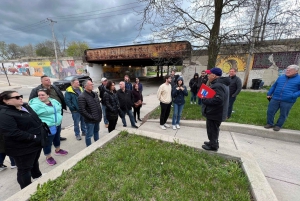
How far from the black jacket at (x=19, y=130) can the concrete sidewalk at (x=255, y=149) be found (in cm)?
100

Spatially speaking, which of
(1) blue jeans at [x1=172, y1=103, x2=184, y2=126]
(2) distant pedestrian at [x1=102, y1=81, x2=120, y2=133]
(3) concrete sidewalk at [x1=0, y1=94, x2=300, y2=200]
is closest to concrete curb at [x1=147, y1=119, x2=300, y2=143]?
(3) concrete sidewalk at [x1=0, y1=94, x2=300, y2=200]

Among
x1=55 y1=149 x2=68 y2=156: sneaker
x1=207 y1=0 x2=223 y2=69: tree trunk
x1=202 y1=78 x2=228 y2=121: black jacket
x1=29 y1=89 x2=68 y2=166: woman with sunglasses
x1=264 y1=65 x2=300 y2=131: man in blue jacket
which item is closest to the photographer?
x1=202 y1=78 x2=228 y2=121: black jacket

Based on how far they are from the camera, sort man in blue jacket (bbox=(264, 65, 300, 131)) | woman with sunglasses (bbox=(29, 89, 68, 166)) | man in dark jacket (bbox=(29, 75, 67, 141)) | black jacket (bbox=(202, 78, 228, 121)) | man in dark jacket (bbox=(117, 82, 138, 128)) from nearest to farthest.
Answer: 1. black jacket (bbox=(202, 78, 228, 121))
2. woman with sunglasses (bbox=(29, 89, 68, 166))
3. man in dark jacket (bbox=(29, 75, 67, 141))
4. man in blue jacket (bbox=(264, 65, 300, 131))
5. man in dark jacket (bbox=(117, 82, 138, 128))

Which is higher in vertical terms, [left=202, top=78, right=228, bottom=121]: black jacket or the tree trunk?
the tree trunk

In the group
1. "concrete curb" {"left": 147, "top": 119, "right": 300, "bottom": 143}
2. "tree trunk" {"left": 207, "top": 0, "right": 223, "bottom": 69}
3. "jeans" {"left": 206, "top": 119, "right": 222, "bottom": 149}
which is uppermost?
"tree trunk" {"left": 207, "top": 0, "right": 223, "bottom": 69}

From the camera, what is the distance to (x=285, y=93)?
3.43m

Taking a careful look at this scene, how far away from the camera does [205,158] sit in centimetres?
247

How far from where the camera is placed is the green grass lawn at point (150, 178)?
1723mm

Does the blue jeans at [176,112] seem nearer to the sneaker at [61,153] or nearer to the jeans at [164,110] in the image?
the jeans at [164,110]

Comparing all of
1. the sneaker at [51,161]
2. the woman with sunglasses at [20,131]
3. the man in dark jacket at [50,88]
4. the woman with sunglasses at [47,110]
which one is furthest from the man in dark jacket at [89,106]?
the man in dark jacket at [50,88]

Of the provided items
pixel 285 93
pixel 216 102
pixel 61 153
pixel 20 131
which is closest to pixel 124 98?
pixel 61 153

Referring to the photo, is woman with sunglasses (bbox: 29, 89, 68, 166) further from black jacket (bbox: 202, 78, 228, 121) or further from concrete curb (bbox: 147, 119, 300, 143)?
concrete curb (bbox: 147, 119, 300, 143)

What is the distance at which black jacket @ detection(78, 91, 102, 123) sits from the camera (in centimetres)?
292

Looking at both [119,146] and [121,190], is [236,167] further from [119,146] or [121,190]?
[119,146]
